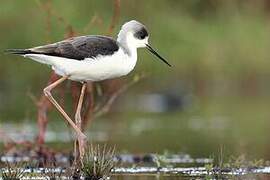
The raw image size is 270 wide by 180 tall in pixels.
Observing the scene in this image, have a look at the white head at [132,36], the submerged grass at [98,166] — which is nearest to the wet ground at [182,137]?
the submerged grass at [98,166]

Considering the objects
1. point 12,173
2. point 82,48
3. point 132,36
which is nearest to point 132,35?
point 132,36

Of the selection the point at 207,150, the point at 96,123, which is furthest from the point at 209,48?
the point at 207,150

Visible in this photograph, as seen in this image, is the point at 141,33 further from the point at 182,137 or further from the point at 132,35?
the point at 182,137

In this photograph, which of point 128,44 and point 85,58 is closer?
point 85,58

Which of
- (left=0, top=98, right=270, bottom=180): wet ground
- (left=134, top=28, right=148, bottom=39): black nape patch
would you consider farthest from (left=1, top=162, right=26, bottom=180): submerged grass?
(left=134, top=28, right=148, bottom=39): black nape patch

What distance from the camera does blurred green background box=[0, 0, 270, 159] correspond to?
2445 centimetres

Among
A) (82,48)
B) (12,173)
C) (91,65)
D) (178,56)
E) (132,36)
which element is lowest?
(12,173)

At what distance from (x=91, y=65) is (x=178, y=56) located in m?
16.7

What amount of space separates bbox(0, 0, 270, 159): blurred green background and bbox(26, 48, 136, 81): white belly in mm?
10578

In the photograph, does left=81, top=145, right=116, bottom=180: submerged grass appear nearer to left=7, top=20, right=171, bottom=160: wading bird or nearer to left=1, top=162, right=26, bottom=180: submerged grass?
left=7, top=20, right=171, bottom=160: wading bird

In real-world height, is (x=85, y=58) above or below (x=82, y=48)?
below

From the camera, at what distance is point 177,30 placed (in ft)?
93.0

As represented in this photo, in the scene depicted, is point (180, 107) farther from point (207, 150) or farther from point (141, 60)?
point (207, 150)

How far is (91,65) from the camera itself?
11039 millimetres
